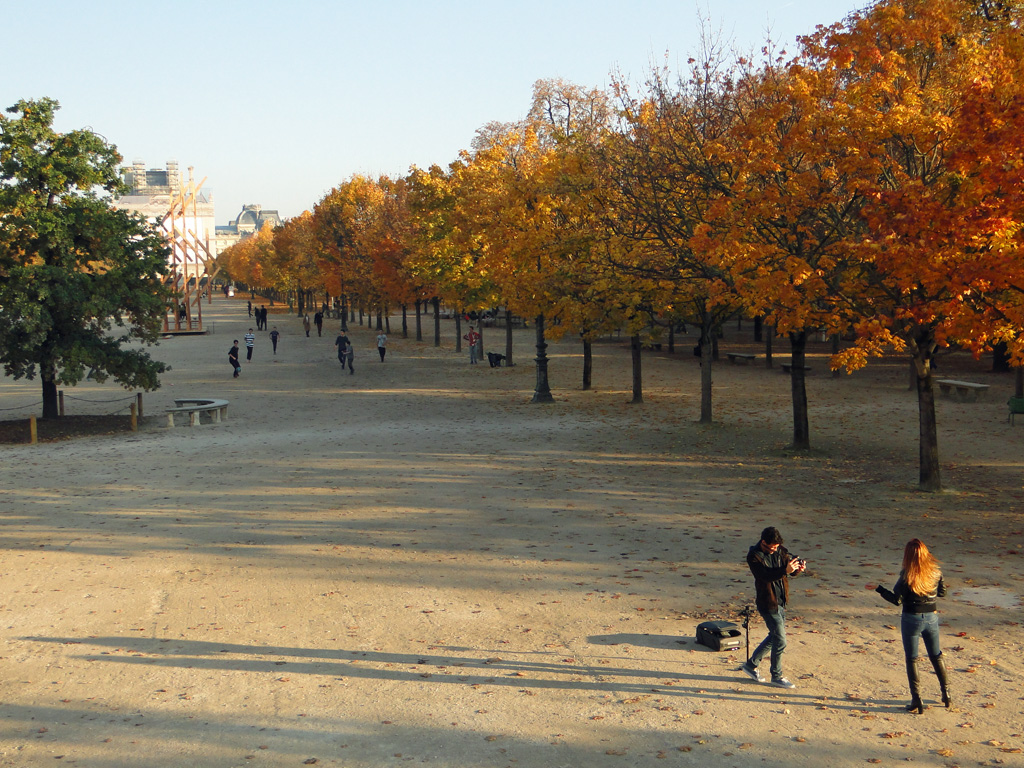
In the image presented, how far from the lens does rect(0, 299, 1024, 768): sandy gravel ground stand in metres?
7.06

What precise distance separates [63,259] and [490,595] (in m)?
19.0

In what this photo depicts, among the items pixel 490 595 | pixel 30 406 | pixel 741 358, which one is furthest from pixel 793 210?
pixel 30 406

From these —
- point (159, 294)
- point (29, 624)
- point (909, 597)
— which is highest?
point (159, 294)

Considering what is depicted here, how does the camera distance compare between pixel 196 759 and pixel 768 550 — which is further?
pixel 768 550

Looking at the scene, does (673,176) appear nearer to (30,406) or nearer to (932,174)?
(932,174)

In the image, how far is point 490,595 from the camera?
10.6m

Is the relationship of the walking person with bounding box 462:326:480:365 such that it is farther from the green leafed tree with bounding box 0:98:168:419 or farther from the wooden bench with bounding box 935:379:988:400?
the wooden bench with bounding box 935:379:988:400

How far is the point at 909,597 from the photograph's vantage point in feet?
23.9

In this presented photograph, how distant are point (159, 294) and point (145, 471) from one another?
28.3 feet

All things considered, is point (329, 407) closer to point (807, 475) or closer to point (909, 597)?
point (807, 475)

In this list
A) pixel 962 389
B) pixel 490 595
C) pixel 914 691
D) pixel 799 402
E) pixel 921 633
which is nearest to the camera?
pixel 914 691

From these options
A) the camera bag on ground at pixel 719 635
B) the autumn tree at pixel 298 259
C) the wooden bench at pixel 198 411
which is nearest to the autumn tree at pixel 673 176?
the camera bag on ground at pixel 719 635

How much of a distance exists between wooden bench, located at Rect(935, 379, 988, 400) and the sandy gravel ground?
3.22 meters

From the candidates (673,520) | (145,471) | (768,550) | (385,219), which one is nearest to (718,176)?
(673,520)
